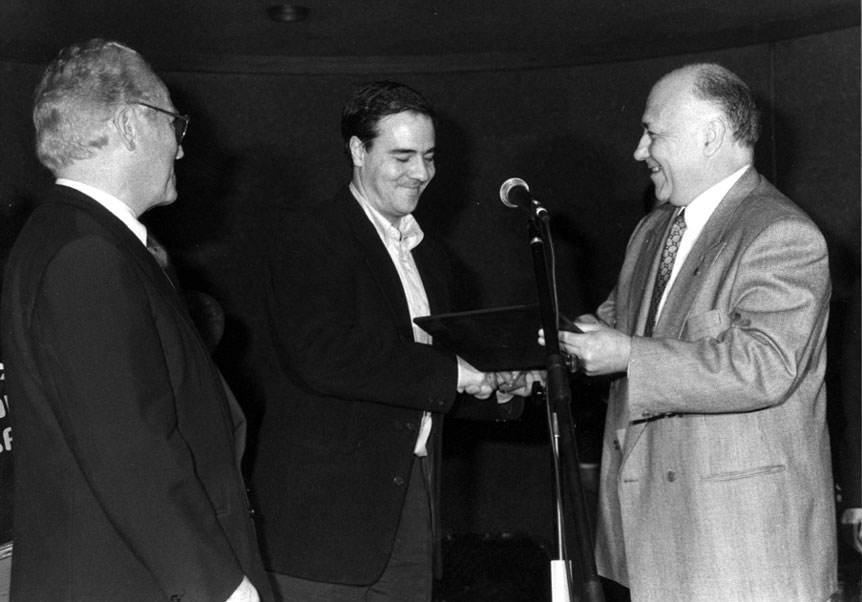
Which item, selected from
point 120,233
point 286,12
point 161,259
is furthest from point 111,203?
point 286,12

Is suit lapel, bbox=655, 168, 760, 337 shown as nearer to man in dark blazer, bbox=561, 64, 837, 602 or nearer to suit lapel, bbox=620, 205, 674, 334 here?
man in dark blazer, bbox=561, 64, 837, 602

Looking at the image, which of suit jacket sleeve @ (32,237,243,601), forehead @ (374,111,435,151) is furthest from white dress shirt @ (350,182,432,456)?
suit jacket sleeve @ (32,237,243,601)

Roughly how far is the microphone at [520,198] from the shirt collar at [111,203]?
77cm

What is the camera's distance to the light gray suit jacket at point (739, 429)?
2.01m

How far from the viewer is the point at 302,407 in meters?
2.43

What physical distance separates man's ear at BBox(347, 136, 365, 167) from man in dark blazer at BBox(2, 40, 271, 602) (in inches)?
35.9

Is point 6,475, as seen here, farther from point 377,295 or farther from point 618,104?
point 618,104

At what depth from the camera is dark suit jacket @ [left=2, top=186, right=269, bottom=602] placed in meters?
1.55

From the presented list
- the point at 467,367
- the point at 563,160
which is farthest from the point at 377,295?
the point at 563,160

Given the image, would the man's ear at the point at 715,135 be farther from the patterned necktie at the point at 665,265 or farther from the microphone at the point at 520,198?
the microphone at the point at 520,198

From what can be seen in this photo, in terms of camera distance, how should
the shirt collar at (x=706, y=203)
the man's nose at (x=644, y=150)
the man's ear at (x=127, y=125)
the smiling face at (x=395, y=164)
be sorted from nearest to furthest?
the man's ear at (x=127, y=125), the shirt collar at (x=706, y=203), the man's nose at (x=644, y=150), the smiling face at (x=395, y=164)

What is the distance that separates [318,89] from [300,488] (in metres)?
4.13

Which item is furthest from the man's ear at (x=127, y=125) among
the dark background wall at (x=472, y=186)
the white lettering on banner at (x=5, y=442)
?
the dark background wall at (x=472, y=186)

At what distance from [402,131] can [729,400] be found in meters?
1.14
